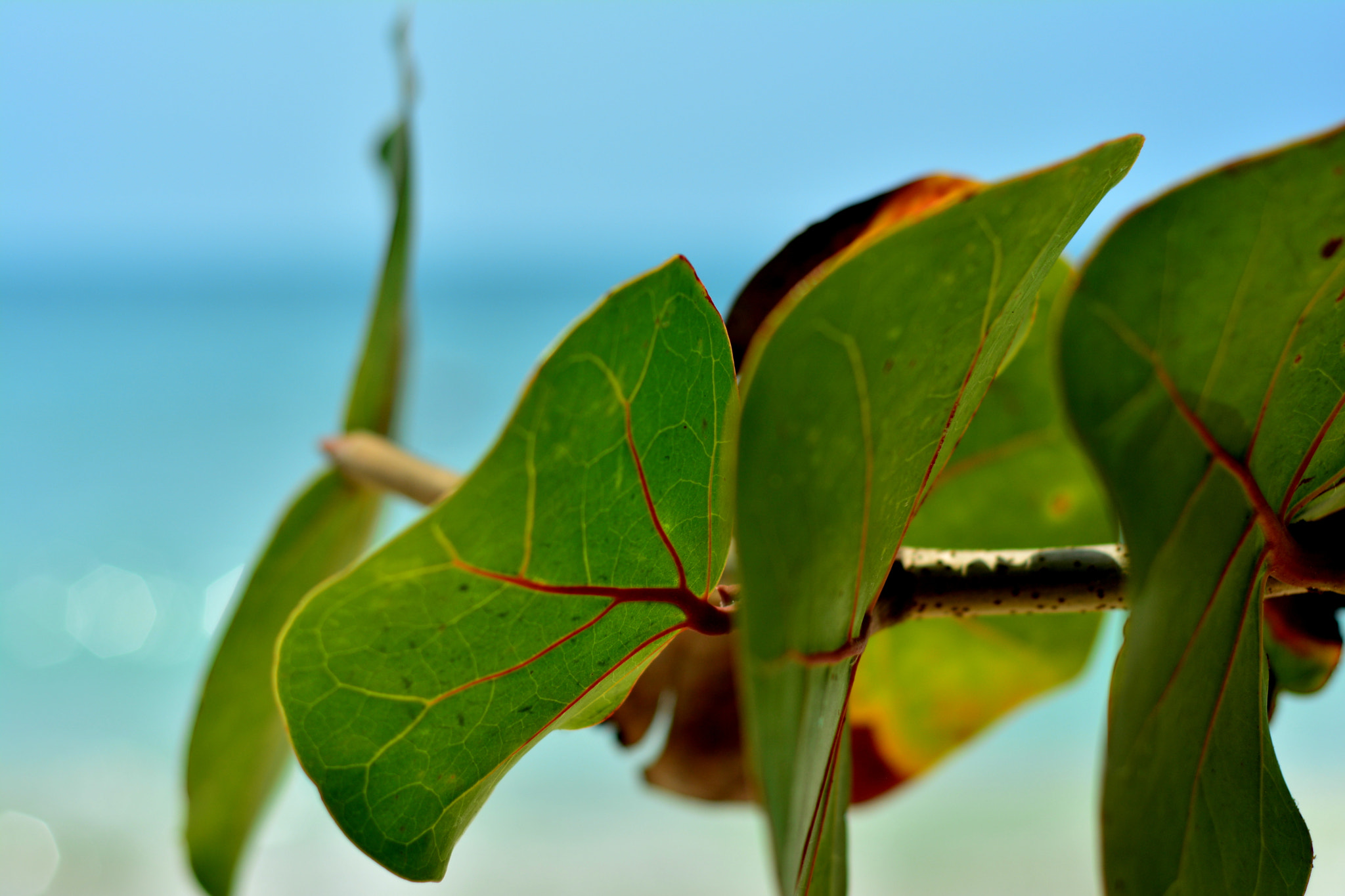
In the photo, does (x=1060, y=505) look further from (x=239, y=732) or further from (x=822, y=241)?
(x=239, y=732)

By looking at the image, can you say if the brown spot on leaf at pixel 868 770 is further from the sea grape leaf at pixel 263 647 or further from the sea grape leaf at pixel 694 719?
the sea grape leaf at pixel 263 647

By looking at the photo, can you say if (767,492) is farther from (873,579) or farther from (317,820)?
(317,820)

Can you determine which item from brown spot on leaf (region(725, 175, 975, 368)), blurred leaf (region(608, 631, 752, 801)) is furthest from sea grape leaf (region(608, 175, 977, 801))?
brown spot on leaf (region(725, 175, 975, 368))

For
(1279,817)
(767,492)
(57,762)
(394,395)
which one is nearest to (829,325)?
(767,492)

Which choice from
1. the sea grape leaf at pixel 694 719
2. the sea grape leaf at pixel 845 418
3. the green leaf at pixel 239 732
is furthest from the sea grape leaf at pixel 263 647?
the sea grape leaf at pixel 845 418

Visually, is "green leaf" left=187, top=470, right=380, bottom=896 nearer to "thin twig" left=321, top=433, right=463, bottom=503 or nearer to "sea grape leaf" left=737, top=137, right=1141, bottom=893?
"thin twig" left=321, top=433, right=463, bottom=503
